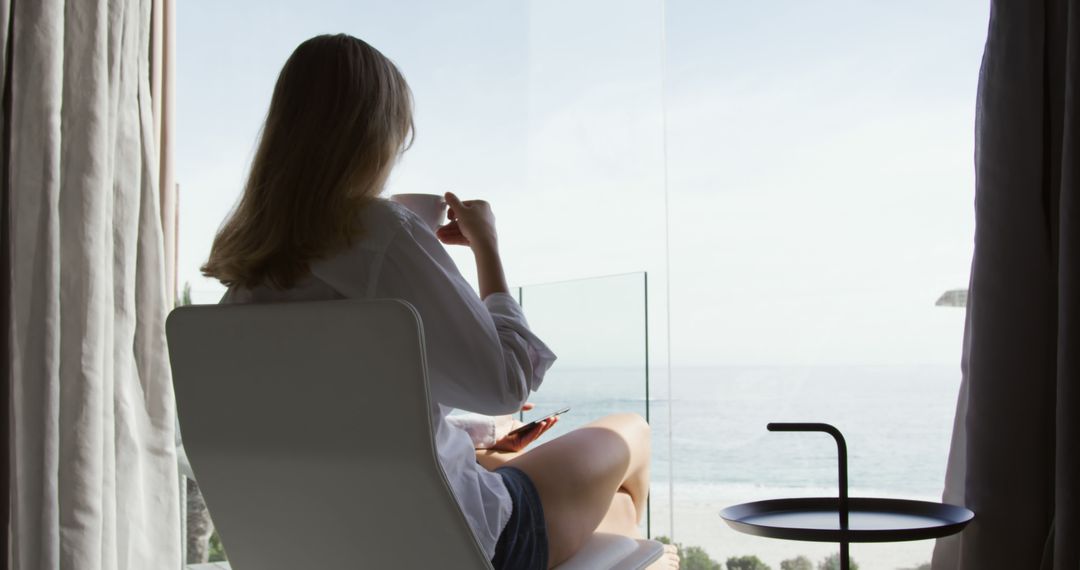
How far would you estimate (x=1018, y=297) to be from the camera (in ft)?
5.44

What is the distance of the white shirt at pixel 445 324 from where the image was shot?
141 centimetres

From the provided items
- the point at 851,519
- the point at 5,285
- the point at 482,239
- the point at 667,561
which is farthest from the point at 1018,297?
the point at 5,285

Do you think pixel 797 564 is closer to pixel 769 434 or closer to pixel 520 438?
pixel 769 434

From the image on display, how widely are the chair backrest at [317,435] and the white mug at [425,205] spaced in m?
0.34

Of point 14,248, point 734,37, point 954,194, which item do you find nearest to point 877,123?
point 954,194

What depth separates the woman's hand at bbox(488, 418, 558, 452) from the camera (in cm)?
229

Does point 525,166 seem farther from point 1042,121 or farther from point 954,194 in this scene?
point 1042,121

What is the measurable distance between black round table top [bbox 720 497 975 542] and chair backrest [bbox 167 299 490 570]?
17.2 inches

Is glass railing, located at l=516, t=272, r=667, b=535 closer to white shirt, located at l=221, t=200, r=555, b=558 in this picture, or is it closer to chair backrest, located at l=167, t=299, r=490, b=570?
white shirt, located at l=221, t=200, r=555, b=558

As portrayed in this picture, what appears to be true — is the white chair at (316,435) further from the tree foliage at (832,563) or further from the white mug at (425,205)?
the tree foliage at (832,563)

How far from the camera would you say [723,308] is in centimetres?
248

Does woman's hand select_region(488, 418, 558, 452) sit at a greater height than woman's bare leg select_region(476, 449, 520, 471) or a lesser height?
greater

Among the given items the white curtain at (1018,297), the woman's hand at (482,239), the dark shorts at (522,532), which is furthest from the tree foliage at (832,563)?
the woman's hand at (482,239)

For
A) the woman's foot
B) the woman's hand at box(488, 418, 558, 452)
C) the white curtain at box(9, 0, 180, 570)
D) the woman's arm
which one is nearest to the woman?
the woman's arm
